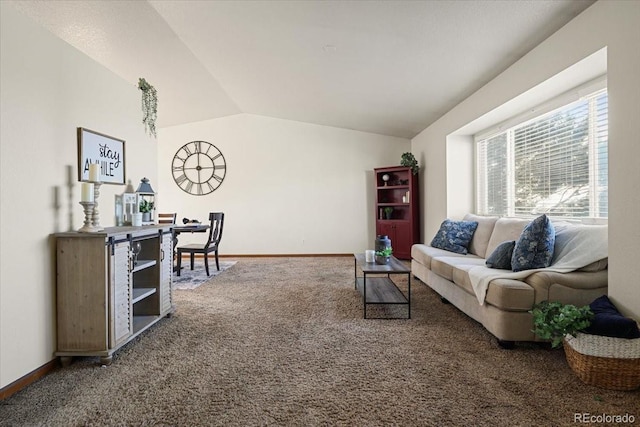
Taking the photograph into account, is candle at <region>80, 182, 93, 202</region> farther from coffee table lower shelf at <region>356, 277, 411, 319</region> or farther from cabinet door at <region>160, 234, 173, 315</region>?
coffee table lower shelf at <region>356, 277, 411, 319</region>

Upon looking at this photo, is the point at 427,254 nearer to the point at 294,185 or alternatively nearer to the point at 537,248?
the point at 537,248

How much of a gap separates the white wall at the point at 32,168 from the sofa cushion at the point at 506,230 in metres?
3.66

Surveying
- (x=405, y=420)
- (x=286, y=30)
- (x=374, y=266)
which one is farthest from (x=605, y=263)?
(x=286, y=30)

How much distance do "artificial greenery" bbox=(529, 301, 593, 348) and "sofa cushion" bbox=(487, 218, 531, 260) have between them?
→ 131cm

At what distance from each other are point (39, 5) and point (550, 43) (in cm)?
415

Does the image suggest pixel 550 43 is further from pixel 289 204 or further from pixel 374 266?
pixel 289 204

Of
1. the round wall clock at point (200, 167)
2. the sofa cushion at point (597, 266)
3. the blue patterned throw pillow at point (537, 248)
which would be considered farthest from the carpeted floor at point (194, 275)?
the sofa cushion at point (597, 266)

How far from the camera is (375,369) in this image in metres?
2.00

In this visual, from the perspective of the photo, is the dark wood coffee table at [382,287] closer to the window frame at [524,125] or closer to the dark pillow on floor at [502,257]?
the dark pillow on floor at [502,257]

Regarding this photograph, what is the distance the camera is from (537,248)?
2604 mm

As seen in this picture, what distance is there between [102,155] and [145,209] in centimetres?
66

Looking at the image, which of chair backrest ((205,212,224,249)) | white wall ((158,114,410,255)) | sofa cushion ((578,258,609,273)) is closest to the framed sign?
chair backrest ((205,212,224,249))

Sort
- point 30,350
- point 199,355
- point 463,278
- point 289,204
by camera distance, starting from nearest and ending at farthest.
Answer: point 30,350
point 199,355
point 463,278
point 289,204

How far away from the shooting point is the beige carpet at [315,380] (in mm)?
1560
